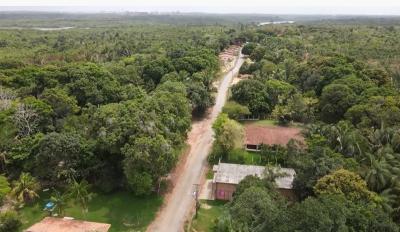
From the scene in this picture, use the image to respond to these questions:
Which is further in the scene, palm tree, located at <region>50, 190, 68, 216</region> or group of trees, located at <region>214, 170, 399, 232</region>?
palm tree, located at <region>50, 190, 68, 216</region>

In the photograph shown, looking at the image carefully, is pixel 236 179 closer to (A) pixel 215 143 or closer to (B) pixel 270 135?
(A) pixel 215 143

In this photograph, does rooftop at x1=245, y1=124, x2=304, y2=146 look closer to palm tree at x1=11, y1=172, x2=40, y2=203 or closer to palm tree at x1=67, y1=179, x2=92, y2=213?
palm tree at x1=67, y1=179, x2=92, y2=213

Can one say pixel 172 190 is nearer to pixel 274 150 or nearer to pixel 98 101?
pixel 274 150

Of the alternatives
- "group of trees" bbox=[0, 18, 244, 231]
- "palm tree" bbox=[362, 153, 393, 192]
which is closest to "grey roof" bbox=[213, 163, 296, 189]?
"group of trees" bbox=[0, 18, 244, 231]

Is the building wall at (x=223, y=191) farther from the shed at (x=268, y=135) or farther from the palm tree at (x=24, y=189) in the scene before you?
the palm tree at (x=24, y=189)

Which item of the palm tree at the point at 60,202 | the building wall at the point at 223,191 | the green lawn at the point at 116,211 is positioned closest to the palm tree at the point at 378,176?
the building wall at the point at 223,191
